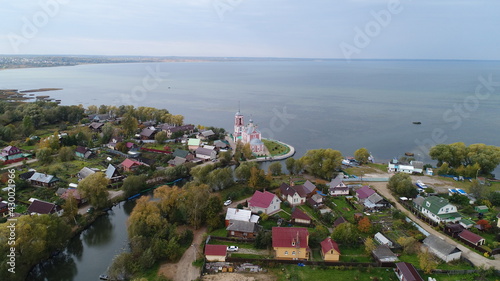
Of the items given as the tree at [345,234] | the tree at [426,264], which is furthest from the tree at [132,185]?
the tree at [426,264]

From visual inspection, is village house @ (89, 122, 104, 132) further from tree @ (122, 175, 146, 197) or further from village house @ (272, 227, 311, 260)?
village house @ (272, 227, 311, 260)

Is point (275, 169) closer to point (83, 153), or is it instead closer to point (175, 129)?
point (175, 129)

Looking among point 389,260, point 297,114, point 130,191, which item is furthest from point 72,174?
point 297,114

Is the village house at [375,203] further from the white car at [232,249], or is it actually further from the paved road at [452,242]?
the white car at [232,249]

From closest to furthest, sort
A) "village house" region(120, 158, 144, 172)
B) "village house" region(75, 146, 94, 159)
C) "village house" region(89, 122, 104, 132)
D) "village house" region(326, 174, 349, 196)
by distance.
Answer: "village house" region(326, 174, 349, 196) → "village house" region(120, 158, 144, 172) → "village house" region(75, 146, 94, 159) → "village house" region(89, 122, 104, 132)

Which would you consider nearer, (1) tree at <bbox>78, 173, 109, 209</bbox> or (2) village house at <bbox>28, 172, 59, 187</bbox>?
(1) tree at <bbox>78, 173, 109, 209</bbox>

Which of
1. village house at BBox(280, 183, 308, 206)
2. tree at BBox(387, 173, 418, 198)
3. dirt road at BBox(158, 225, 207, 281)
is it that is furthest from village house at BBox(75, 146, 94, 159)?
tree at BBox(387, 173, 418, 198)

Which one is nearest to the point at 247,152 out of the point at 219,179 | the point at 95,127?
the point at 219,179
